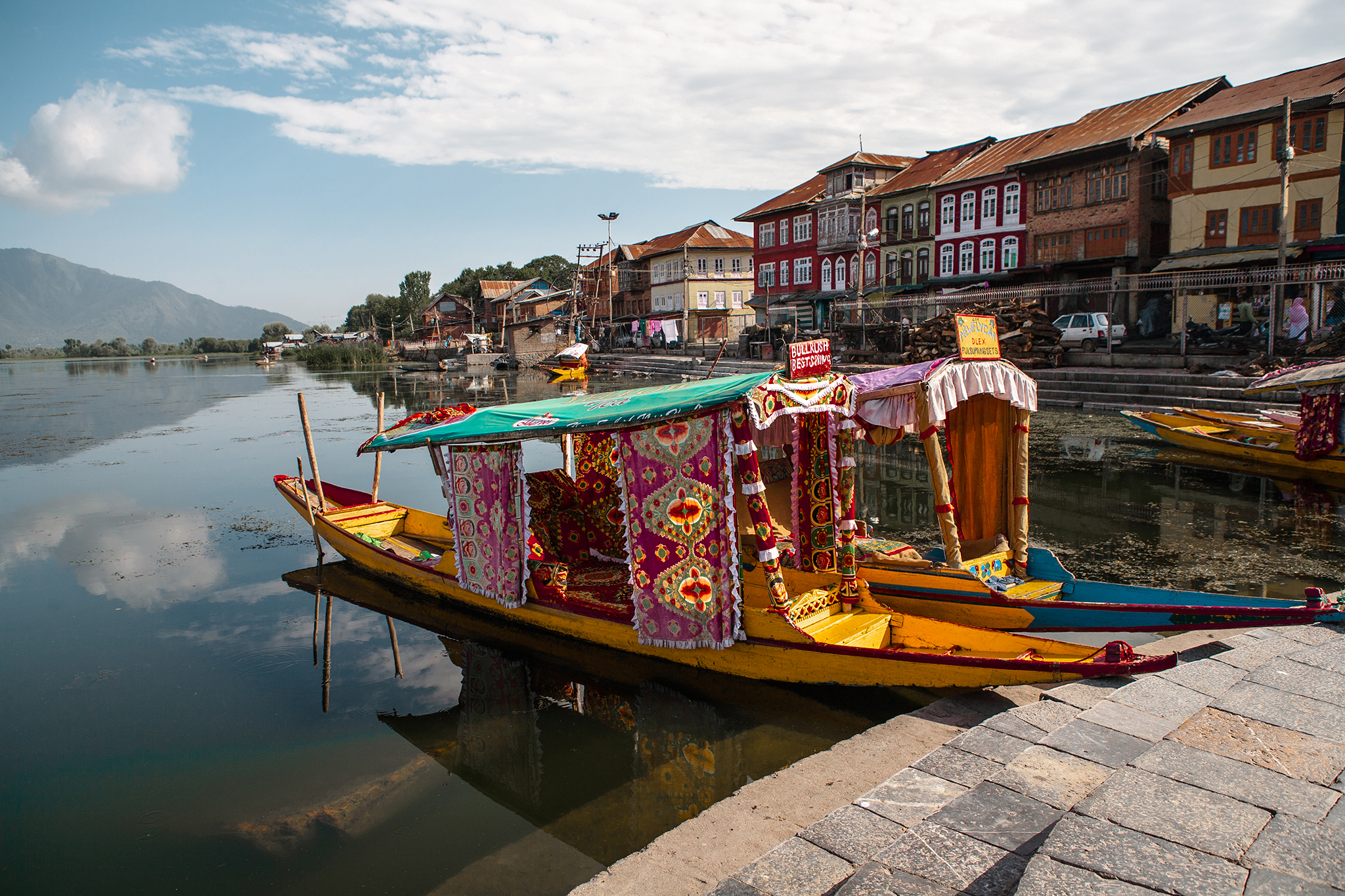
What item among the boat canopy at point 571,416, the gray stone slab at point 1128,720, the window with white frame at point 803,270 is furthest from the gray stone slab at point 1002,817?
the window with white frame at point 803,270

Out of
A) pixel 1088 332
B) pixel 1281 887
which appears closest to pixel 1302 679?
pixel 1281 887

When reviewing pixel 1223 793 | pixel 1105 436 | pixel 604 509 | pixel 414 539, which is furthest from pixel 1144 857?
pixel 1105 436

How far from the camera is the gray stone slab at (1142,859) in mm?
2510

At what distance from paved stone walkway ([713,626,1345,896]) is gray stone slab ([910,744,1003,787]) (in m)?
0.01

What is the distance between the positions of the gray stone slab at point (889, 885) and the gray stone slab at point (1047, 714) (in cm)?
223

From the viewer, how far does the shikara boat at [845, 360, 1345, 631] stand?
6266 millimetres

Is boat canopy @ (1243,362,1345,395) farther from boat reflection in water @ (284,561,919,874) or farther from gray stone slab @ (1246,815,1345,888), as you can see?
gray stone slab @ (1246,815,1345,888)

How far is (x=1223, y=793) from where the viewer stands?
3.06 metres

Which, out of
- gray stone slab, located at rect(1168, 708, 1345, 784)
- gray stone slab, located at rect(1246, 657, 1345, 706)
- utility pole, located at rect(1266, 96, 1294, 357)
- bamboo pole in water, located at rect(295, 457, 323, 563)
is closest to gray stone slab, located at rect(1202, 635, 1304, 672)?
gray stone slab, located at rect(1246, 657, 1345, 706)

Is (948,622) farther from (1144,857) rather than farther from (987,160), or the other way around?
(987,160)

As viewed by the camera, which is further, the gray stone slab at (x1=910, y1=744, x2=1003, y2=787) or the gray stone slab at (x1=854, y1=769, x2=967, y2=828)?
the gray stone slab at (x1=910, y1=744, x2=1003, y2=787)

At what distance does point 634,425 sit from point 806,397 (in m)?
1.47

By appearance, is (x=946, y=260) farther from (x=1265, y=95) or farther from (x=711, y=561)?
(x=711, y=561)

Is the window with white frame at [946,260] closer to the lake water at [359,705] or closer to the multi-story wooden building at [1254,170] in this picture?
the multi-story wooden building at [1254,170]
